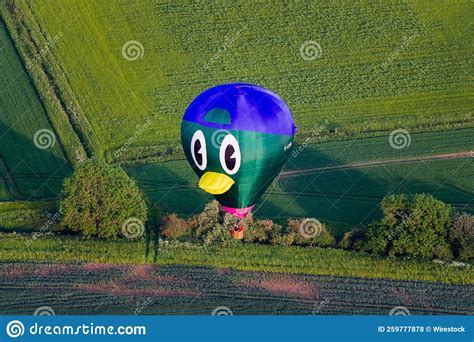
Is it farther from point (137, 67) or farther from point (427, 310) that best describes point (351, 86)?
point (427, 310)

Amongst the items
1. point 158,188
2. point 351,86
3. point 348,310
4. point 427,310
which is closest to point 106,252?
point 158,188

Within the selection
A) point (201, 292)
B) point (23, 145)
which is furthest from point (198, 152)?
point (23, 145)

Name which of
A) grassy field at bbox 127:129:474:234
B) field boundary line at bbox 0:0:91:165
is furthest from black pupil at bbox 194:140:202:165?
field boundary line at bbox 0:0:91:165

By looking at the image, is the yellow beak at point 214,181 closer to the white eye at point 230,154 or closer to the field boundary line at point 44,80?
the white eye at point 230,154

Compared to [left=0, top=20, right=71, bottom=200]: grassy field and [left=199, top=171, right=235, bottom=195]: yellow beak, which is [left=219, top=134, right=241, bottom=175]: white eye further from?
[left=0, top=20, right=71, bottom=200]: grassy field
